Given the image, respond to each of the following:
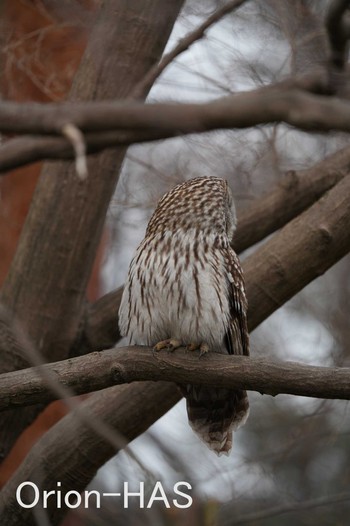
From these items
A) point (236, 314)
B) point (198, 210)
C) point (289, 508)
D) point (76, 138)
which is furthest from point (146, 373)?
point (76, 138)

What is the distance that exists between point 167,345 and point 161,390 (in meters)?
1.15

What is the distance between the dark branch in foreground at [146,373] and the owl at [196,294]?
139 mm

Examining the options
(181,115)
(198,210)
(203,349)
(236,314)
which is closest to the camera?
(181,115)

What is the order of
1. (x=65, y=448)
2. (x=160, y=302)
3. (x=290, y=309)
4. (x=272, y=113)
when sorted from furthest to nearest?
(x=290, y=309) < (x=65, y=448) < (x=160, y=302) < (x=272, y=113)

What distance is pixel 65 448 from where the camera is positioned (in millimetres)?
5312

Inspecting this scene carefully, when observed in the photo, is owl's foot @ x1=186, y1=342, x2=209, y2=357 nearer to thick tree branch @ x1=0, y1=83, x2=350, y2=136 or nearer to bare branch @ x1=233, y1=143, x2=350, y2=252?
bare branch @ x1=233, y1=143, x2=350, y2=252

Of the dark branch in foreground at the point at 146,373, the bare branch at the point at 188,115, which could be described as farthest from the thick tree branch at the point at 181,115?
the dark branch in foreground at the point at 146,373

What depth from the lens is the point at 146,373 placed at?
13.1 feet

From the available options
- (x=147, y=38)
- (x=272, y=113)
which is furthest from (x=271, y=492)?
(x=272, y=113)

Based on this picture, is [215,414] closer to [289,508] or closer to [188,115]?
[289,508]

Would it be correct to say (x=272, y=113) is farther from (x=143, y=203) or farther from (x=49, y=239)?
(x=143, y=203)

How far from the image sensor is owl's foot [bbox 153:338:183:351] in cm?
413

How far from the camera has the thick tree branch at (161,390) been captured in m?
5.16

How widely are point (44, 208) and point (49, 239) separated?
7.6 inches
